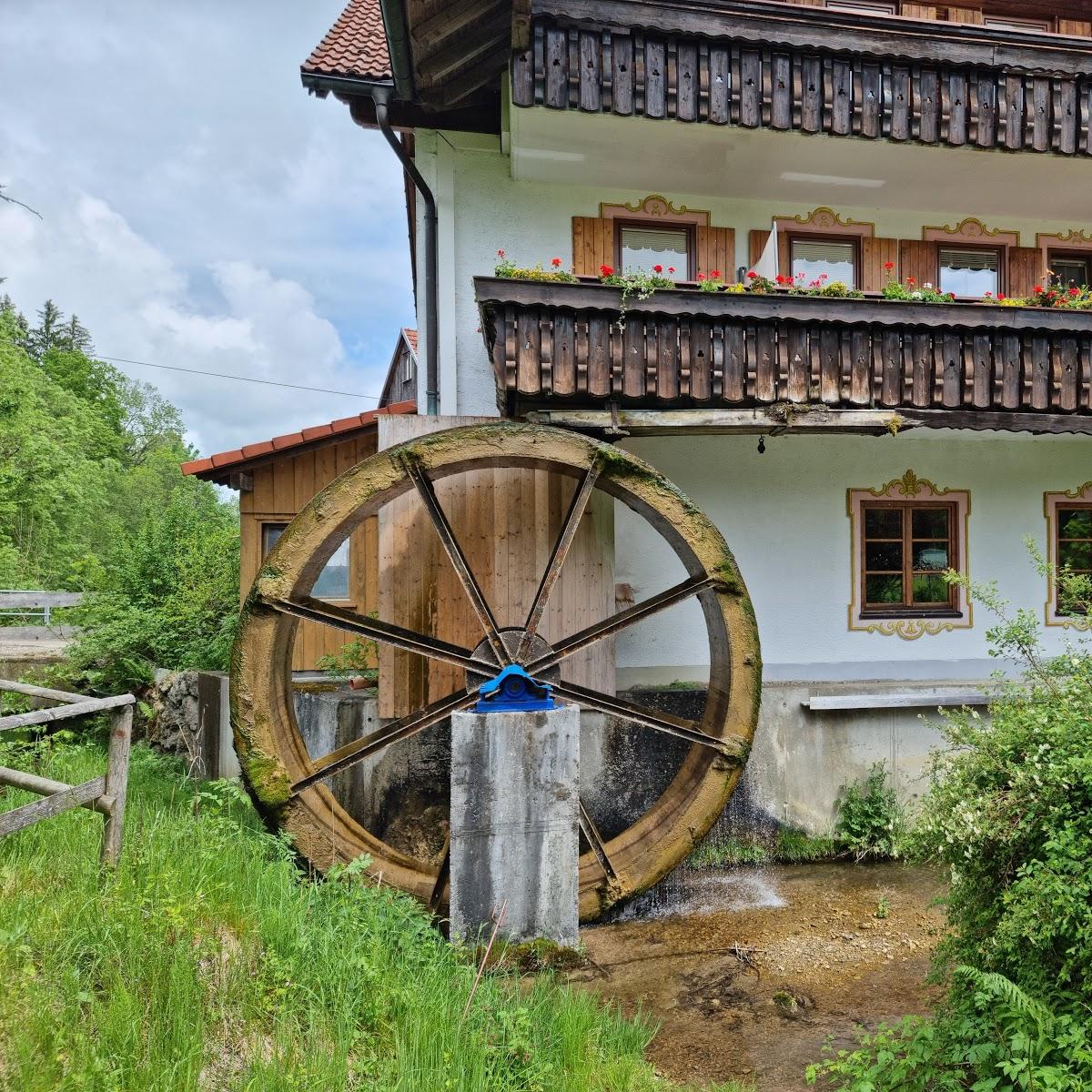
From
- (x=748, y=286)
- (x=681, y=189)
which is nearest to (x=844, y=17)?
(x=681, y=189)

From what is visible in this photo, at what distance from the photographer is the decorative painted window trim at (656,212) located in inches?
244

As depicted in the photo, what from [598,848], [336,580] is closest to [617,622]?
[598,848]

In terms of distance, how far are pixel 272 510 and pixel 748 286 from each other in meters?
5.10

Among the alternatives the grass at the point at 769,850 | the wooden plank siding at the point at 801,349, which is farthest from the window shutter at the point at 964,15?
the grass at the point at 769,850

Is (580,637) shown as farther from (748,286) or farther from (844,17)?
(844,17)

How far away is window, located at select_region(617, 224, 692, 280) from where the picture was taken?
20.6 feet

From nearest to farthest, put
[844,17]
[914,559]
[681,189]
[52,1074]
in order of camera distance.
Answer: [52,1074], [844,17], [681,189], [914,559]

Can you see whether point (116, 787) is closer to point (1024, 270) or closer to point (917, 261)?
point (917, 261)

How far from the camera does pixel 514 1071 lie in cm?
273

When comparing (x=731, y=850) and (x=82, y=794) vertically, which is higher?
(x=82, y=794)

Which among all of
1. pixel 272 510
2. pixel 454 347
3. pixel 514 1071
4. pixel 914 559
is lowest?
pixel 514 1071

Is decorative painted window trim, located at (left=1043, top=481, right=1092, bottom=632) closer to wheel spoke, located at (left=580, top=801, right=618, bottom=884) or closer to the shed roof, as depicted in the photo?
wheel spoke, located at (left=580, top=801, right=618, bottom=884)

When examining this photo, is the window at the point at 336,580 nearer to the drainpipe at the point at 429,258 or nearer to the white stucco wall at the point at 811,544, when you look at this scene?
the drainpipe at the point at 429,258

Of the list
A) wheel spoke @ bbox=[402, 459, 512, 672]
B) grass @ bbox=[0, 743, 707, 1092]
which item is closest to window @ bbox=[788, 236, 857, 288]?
wheel spoke @ bbox=[402, 459, 512, 672]
